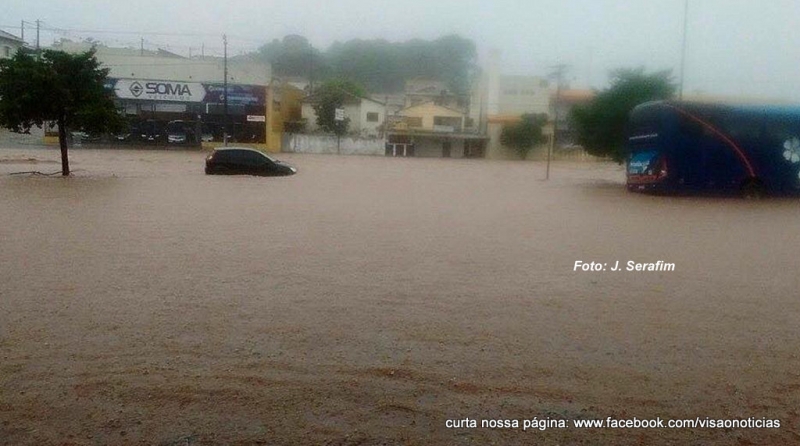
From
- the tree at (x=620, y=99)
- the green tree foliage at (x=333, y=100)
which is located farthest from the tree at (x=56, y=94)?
the green tree foliage at (x=333, y=100)

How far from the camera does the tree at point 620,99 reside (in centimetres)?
2811

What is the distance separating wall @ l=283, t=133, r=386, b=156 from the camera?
59344 millimetres

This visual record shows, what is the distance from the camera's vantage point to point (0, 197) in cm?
1950

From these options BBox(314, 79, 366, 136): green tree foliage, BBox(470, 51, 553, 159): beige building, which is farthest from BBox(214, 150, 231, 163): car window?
BBox(314, 79, 366, 136): green tree foliage

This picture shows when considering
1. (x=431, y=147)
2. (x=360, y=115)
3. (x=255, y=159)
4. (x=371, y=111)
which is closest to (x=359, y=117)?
(x=360, y=115)

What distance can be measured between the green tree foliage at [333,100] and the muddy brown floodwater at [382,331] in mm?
46024

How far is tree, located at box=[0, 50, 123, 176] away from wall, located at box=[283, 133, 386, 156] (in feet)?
103

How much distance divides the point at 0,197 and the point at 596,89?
20754 millimetres

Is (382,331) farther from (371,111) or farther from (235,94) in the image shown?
(371,111)

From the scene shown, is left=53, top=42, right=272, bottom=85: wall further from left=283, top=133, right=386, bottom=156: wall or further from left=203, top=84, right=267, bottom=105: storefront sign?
left=283, top=133, right=386, bottom=156: wall

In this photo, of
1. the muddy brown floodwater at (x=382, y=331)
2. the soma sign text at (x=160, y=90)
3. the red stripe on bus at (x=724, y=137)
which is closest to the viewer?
the muddy brown floodwater at (x=382, y=331)

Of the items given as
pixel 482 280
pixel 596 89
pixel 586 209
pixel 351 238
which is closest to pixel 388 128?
pixel 596 89

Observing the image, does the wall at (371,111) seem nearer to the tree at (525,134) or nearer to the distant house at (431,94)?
the distant house at (431,94)

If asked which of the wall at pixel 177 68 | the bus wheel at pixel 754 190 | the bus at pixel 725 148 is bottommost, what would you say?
the bus wheel at pixel 754 190
